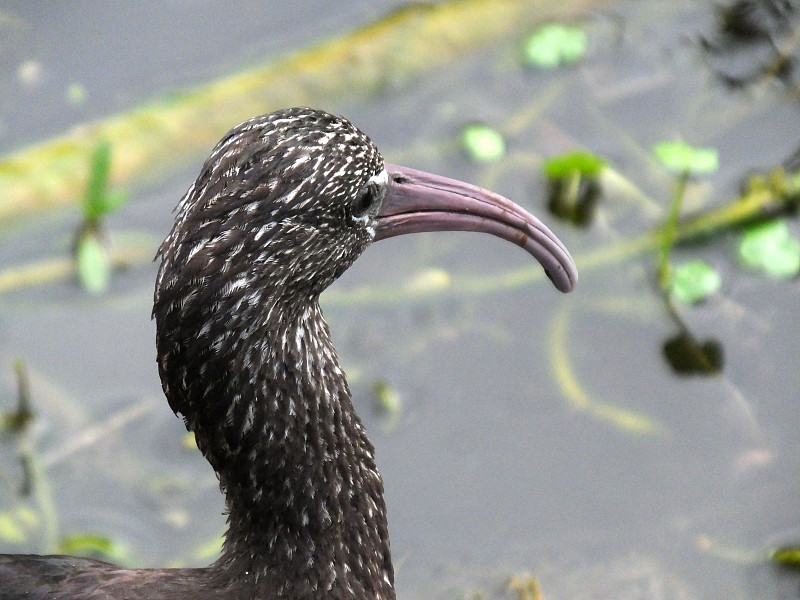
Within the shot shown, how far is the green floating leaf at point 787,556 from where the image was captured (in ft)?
12.7

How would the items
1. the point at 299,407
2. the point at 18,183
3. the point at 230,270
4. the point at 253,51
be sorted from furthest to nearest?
the point at 253,51, the point at 18,183, the point at 299,407, the point at 230,270

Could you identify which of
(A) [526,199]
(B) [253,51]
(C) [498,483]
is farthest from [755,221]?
(B) [253,51]

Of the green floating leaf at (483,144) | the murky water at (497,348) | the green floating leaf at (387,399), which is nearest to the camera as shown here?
the murky water at (497,348)

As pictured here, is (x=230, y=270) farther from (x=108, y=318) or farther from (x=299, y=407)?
(x=108, y=318)

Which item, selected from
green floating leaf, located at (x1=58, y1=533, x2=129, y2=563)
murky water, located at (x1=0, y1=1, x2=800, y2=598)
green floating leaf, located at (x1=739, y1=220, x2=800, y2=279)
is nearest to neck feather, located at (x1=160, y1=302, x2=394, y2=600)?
murky water, located at (x1=0, y1=1, x2=800, y2=598)

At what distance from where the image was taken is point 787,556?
3.89m

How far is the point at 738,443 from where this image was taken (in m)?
4.20

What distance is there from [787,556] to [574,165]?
1.63m

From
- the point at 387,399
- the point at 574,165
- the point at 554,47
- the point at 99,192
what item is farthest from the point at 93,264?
the point at 554,47

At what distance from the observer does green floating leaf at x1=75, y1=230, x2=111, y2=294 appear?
4769 millimetres

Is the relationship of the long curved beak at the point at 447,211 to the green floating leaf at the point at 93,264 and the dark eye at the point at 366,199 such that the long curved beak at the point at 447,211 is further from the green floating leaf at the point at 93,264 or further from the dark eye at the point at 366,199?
the green floating leaf at the point at 93,264

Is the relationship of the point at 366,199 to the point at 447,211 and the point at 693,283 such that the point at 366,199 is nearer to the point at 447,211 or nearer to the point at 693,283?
the point at 447,211

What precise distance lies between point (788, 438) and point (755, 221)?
37.1 inches

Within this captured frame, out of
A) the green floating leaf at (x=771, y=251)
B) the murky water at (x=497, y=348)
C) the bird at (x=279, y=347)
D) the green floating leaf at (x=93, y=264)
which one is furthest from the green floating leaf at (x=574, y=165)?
the green floating leaf at (x=93, y=264)
